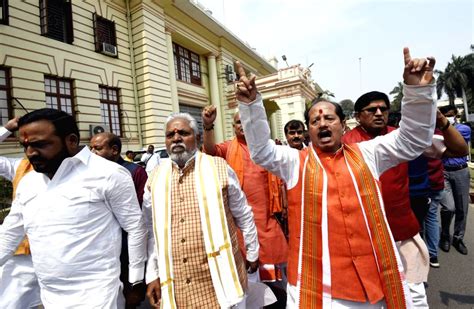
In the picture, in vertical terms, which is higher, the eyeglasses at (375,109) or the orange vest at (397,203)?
the eyeglasses at (375,109)

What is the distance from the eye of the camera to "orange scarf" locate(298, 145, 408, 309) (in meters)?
1.55

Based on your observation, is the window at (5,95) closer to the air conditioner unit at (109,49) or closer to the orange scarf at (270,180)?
the air conditioner unit at (109,49)

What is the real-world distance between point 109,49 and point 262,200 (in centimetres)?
1123

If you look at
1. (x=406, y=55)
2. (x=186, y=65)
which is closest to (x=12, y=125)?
(x=406, y=55)

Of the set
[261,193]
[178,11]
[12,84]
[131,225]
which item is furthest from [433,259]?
[178,11]

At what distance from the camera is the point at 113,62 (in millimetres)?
11945

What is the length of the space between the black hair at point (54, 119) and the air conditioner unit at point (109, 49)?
11020 millimetres

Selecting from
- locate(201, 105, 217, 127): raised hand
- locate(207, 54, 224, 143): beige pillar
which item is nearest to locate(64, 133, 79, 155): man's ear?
locate(201, 105, 217, 127): raised hand

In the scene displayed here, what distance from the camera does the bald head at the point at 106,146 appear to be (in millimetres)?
2926

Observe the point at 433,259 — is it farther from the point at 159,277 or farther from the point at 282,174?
the point at 159,277

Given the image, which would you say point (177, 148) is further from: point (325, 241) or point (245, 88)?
point (325, 241)

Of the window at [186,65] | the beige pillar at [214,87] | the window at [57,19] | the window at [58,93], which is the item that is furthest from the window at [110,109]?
the beige pillar at [214,87]

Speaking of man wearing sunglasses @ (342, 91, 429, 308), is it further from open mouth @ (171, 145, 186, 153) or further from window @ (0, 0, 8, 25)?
window @ (0, 0, 8, 25)

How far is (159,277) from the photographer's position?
77.3 inches
